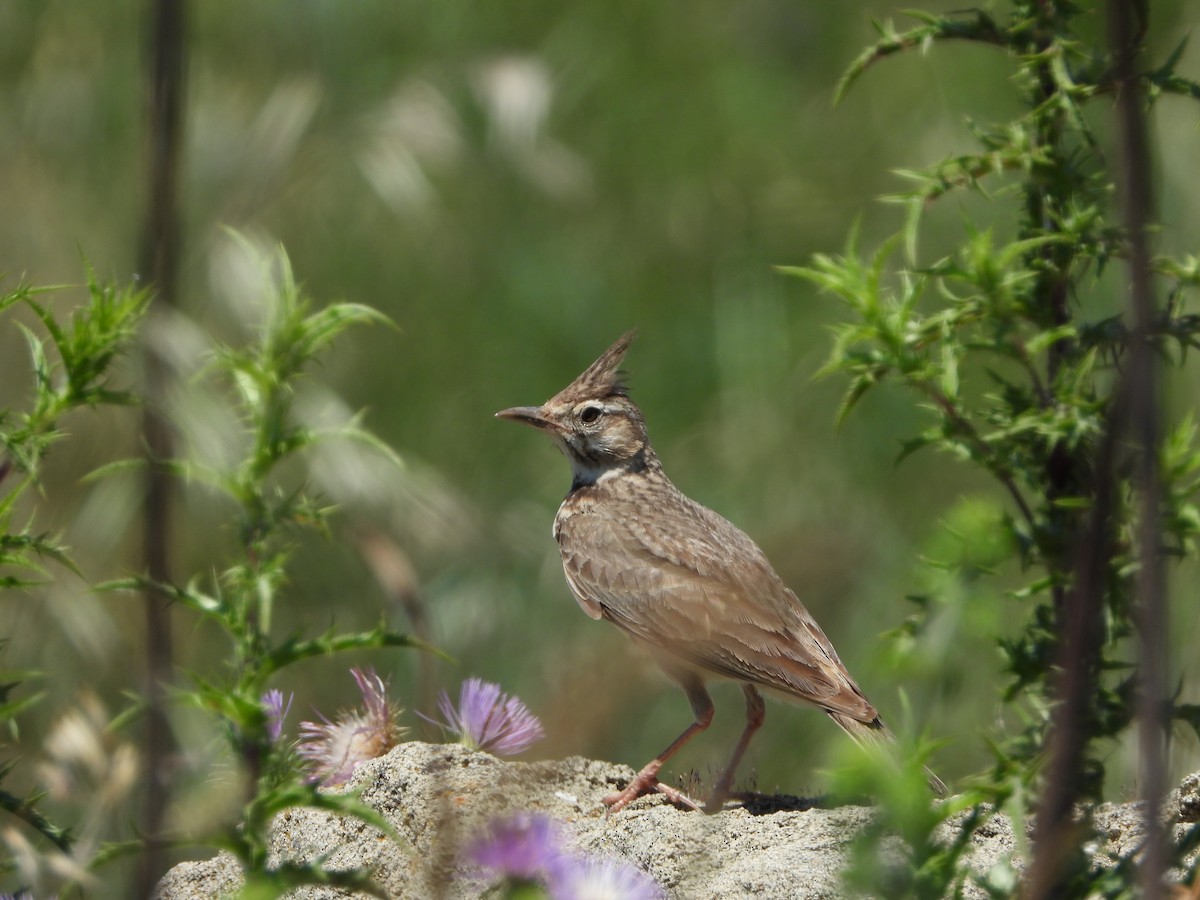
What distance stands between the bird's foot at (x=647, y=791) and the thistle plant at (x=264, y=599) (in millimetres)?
1123

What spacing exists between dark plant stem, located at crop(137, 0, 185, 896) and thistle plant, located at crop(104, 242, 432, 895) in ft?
2.41

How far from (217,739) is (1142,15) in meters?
2.19

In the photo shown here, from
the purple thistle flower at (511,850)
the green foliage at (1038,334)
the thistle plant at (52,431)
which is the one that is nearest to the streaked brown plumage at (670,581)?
the green foliage at (1038,334)

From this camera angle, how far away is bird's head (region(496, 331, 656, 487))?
5.87 m

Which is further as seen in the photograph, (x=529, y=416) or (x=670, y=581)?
(x=529, y=416)

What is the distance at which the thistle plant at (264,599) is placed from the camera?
6.96ft

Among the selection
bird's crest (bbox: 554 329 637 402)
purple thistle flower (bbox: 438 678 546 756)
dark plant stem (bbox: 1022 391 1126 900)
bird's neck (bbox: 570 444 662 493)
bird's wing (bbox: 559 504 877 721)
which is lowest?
purple thistle flower (bbox: 438 678 546 756)

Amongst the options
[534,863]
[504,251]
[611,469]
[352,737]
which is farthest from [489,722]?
[504,251]

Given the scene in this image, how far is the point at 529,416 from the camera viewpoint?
5.80 m

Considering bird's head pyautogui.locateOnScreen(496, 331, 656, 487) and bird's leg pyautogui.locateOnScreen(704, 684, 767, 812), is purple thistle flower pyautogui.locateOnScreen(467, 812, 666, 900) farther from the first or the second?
bird's head pyautogui.locateOnScreen(496, 331, 656, 487)

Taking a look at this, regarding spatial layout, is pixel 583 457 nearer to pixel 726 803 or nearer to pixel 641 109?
pixel 726 803

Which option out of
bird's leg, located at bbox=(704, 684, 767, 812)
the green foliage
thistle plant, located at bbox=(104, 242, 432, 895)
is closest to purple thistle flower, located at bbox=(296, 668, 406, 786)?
thistle plant, located at bbox=(104, 242, 432, 895)

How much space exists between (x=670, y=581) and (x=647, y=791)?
143 centimetres

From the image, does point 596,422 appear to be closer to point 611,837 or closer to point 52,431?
point 611,837
